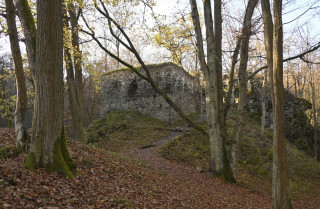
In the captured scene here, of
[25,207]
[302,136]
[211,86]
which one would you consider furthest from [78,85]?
[302,136]

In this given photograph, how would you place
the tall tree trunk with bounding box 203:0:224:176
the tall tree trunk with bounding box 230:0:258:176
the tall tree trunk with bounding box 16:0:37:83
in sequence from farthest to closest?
the tall tree trunk with bounding box 203:0:224:176 < the tall tree trunk with bounding box 230:0:258:176 < the tall tree trunk with bounding box 16:0:37:83

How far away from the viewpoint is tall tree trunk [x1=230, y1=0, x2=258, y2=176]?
9122 mm

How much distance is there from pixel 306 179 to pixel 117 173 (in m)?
12.1

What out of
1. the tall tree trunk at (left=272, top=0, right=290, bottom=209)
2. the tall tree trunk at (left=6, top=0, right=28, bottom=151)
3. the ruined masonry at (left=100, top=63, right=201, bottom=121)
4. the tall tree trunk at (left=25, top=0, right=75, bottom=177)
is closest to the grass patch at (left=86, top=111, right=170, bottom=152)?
the ruined masonry at (left=100, top=63, right=201, bottom=121)

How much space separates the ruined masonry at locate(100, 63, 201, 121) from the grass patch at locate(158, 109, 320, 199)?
4917 mm

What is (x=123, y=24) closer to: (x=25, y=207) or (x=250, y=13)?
(x=250, y=13)

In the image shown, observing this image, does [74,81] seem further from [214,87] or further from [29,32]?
[214,87]

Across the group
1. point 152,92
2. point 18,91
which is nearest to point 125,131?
point 152,92

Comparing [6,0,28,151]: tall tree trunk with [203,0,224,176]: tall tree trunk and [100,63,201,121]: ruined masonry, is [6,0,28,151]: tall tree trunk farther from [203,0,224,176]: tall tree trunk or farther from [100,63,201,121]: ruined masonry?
[100,63,201,121]: ruined masonry

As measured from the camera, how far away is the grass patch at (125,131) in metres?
15.9

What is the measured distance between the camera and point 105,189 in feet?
17.0

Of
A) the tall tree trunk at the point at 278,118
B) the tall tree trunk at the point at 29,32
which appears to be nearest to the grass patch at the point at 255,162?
the tall tree trunk at the point at 278,118

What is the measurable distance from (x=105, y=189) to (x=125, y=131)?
42.2 ft

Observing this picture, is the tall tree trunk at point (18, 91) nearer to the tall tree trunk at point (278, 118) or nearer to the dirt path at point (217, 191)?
the dirt path at point (217, 191)
